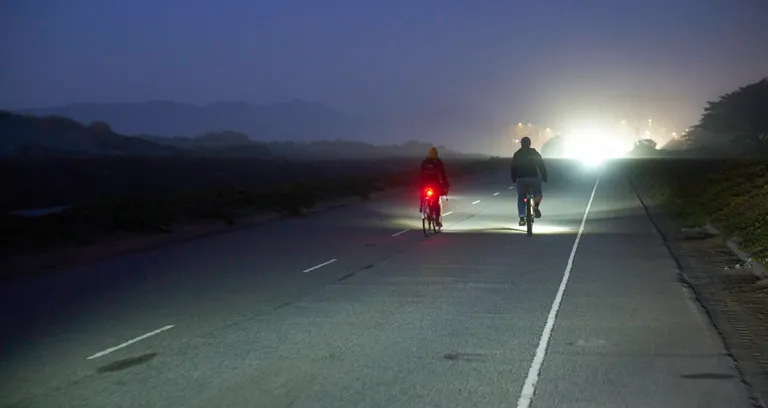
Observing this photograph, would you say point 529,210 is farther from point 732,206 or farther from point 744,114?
point 744,114

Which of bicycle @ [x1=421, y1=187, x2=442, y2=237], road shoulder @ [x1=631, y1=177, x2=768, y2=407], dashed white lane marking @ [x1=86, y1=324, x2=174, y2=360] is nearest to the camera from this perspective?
road shoulder @ [x1=631, y1=177, x2=768, y2=407]

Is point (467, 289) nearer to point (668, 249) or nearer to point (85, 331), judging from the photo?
point (85, 331)

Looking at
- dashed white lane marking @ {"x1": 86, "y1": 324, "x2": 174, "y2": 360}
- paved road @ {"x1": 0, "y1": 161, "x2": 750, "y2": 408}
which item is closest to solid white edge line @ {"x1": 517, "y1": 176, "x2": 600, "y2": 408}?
paved road @ {"x1": 0, "y1": 161, "x2": 750, "y2": 408}

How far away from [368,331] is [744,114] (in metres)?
112

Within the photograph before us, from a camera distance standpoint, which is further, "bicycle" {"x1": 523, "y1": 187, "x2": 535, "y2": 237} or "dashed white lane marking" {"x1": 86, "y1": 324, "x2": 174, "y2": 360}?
"bicycle" {"x1": 523, "y1": 187, "x2": 535, "y2": 237}

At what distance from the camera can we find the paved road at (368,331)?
8250 millimetres

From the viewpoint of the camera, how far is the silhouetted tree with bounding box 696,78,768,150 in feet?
371

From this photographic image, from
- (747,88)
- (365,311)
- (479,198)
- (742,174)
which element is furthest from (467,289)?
(747,88)

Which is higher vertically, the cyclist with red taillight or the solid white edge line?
the cyclist with red taillight

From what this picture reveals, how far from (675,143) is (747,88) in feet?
238

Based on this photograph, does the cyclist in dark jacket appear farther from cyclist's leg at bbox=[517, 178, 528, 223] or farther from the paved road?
the paved road

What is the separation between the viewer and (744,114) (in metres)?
114

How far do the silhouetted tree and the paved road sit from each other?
99582 millimetres

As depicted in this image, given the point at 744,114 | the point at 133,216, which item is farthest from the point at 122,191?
the point at 744,114
